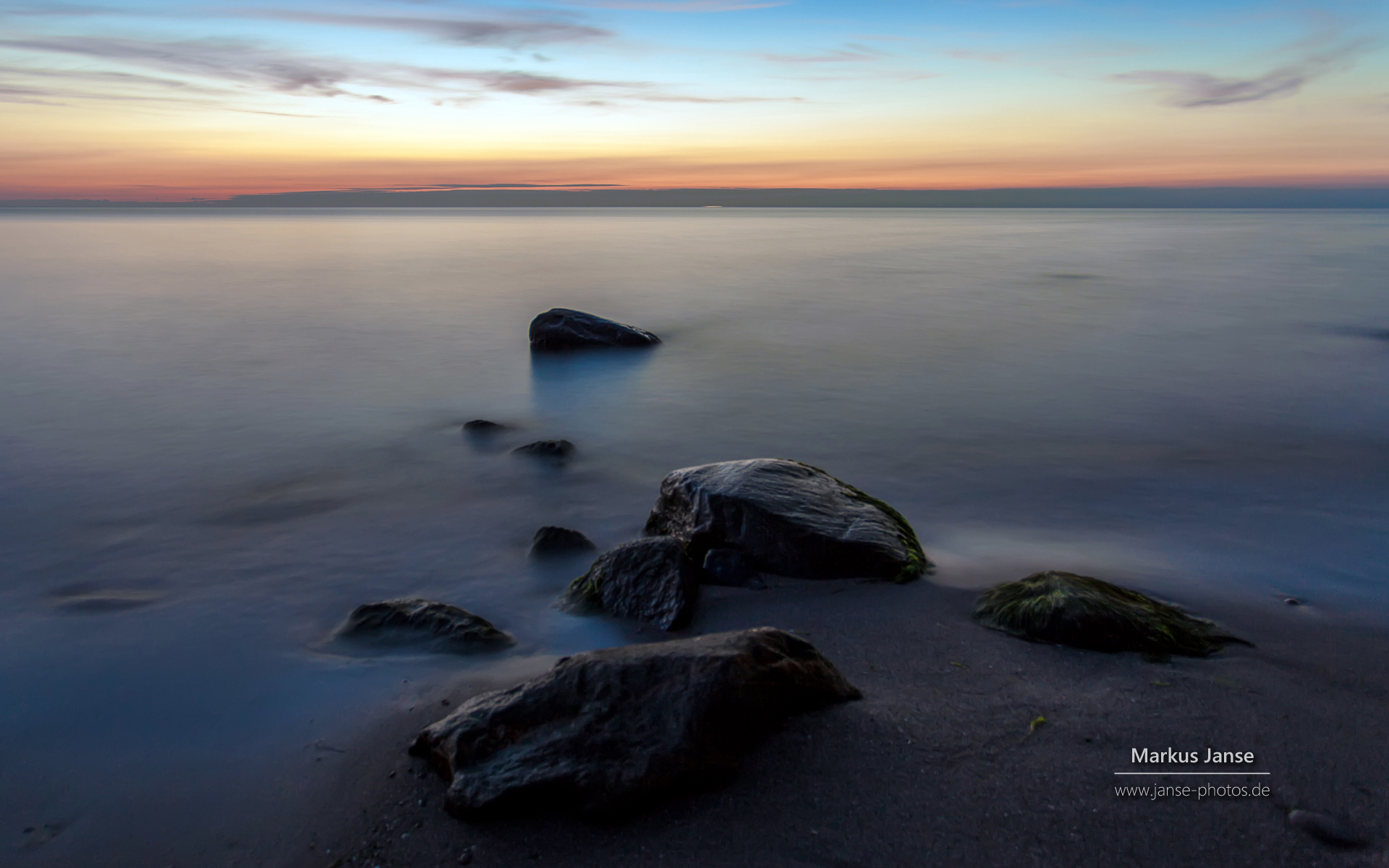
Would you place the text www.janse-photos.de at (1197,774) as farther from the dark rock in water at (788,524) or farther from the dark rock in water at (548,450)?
the dark rock in water at (548,450)

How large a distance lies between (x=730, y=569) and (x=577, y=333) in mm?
10213

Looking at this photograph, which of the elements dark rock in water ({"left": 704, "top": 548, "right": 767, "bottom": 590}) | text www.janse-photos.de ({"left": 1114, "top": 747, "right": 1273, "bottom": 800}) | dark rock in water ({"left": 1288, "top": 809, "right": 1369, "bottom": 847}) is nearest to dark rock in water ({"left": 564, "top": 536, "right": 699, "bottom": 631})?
dark rock in water ({"left": 704, "top": 548, "right": 767, "bottom": 590})

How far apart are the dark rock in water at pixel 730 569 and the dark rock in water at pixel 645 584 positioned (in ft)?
0.33

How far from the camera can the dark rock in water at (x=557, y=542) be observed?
19.0 feet

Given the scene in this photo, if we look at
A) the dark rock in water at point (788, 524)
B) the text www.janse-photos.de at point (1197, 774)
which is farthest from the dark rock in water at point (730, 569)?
the text www.janse-photos.de at point (1197, 774)

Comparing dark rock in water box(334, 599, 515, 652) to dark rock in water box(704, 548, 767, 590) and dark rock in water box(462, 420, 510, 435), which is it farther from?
dark rock in water box(462, 420, 510, 435)

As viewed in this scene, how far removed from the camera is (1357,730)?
332 centimetres

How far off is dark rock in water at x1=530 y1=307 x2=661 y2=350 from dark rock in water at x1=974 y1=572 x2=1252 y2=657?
11.0 meters

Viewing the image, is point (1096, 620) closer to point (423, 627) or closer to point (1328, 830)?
point (1328, 830)

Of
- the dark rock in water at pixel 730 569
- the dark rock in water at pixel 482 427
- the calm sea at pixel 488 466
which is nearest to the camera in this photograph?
the calm sea at pixel 488 466

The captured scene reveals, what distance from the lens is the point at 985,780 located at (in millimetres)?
3010

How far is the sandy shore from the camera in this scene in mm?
2732

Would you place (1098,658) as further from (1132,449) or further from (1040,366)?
(1040,366)

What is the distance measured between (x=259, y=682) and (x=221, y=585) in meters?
1.57
